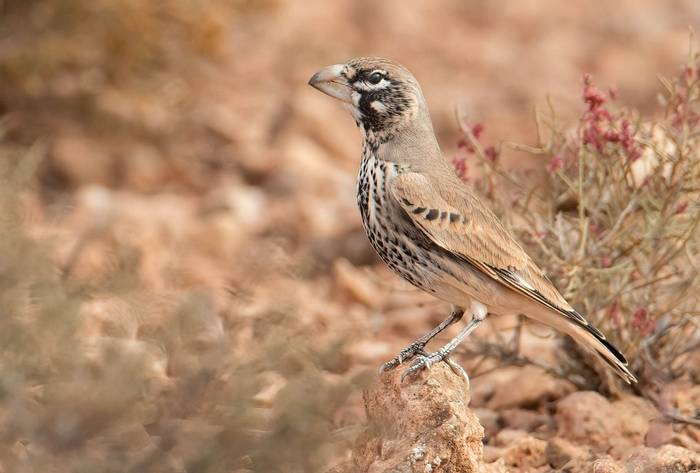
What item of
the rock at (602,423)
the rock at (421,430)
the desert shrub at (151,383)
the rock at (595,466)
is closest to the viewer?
the desert shrub at (151,383)

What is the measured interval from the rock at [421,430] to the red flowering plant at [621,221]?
4.12 ft

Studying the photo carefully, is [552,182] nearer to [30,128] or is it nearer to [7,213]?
[7,213]

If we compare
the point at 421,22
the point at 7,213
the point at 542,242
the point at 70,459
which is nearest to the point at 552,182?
the point at 542,242

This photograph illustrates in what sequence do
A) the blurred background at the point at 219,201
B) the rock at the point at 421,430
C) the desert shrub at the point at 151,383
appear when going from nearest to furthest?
the desert shrub at the point at 151,383 < the blurred background at the point at 219,201 < the rock at the point at 421,430

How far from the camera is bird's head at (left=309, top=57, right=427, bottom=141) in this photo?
5.93 m

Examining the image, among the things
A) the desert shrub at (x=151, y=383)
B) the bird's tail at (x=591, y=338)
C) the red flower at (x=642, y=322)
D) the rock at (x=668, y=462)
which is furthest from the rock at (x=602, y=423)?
the desert shrub at (x=151, y=383)

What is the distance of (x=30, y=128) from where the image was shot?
36.9 ft

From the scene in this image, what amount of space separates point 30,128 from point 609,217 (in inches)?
262

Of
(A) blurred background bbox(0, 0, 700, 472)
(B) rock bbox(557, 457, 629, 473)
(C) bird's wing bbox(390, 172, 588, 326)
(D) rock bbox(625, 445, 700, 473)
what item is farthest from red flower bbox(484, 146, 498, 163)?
(D) rock bbox(625, 445, 700, 473)

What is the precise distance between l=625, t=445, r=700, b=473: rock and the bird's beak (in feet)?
7.22

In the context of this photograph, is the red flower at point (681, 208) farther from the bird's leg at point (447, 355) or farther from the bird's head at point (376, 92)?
the bird's head at point (376, 92)

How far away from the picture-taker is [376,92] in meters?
5.95

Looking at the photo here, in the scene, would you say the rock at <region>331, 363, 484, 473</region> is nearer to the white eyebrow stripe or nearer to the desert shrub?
the desert shrub

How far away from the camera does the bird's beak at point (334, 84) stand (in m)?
5.96
